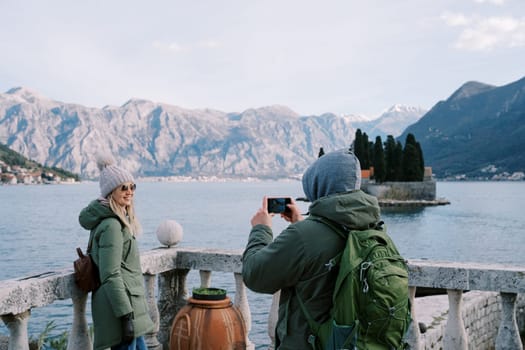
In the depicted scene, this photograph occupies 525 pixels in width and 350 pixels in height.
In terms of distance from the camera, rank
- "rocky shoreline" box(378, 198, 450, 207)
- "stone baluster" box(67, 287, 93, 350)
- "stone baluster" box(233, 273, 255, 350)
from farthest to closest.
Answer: "rocky shoreline" box(378, 198, 450, 207) → "stone baluster" box(233, 273, 255, 350) → "stone baluster" box(67, 287, 93, 350)

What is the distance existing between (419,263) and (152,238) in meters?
45.2

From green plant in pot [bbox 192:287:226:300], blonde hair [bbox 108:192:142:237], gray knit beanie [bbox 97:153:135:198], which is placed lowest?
green plant in pot [bbox 192:287:226:300]

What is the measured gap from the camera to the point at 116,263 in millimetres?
3859

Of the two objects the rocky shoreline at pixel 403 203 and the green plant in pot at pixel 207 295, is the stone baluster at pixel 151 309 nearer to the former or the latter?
the green plant in pot at pixel 207 295

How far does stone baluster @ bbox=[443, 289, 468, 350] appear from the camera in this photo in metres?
4.52

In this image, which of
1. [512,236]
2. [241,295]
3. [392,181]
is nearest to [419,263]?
[241,295]

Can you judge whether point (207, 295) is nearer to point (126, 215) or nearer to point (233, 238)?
point (126, 215)

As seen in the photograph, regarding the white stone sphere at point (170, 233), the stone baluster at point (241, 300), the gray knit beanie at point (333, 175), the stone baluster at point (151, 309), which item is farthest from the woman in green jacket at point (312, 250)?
the white stone sphere at point (170, 233)

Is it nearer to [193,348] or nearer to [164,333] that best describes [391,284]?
[193,348]

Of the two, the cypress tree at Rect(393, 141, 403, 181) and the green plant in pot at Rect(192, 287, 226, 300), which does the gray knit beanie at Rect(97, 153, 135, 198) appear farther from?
the cypress tree at Rect(393, 141, 403, 181)

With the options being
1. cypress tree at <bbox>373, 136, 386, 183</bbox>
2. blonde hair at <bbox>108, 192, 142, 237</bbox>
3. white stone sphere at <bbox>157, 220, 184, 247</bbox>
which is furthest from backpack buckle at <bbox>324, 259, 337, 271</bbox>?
cypress tree at <bbox>373, 136, 386, 183</bbox>

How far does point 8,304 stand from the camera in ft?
12.2

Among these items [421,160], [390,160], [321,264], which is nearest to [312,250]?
[321,264]

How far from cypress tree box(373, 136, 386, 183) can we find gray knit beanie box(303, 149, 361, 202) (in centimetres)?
7332
